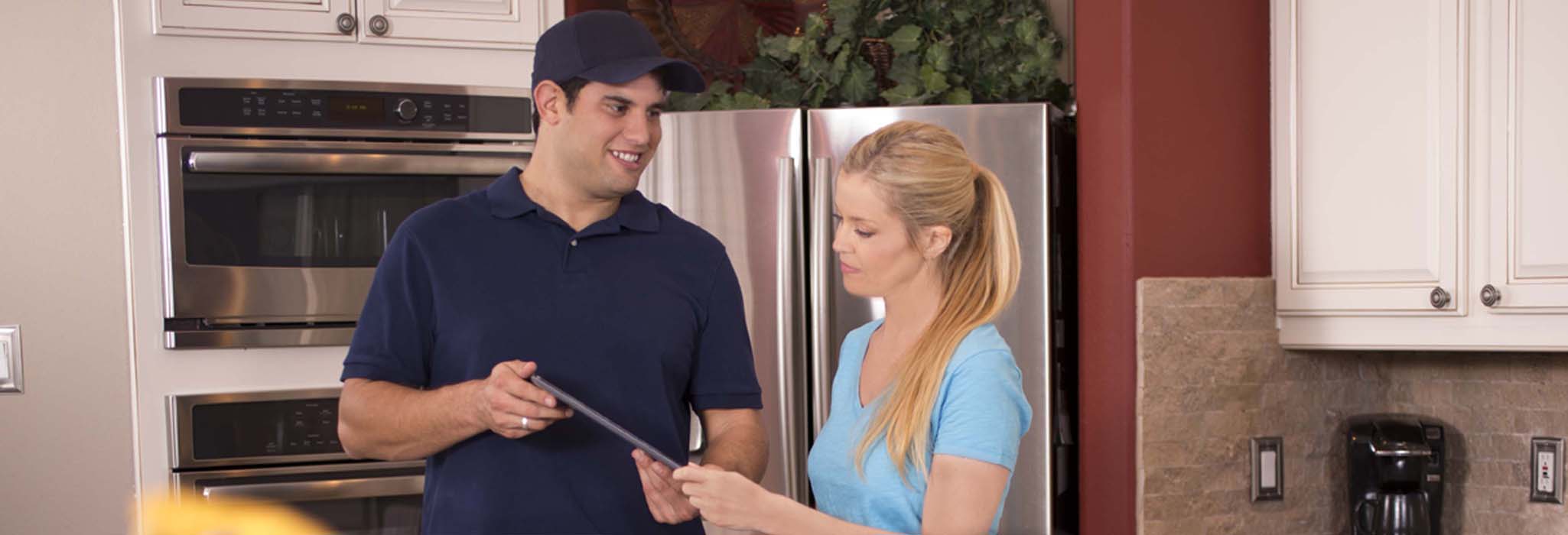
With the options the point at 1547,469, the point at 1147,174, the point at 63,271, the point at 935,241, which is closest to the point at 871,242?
the point at 935,241

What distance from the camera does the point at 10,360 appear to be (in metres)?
2.96

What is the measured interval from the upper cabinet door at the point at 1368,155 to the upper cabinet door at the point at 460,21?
60.2 inches

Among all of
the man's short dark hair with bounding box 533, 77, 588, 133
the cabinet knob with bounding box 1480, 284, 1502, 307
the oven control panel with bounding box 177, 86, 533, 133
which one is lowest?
the cabinet knob with bounding box 1480, 284, 1502, 307

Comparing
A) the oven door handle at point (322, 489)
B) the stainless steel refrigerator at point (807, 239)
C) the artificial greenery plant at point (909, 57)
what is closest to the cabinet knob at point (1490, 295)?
the stainless steel refrigerator at point (807, 239)

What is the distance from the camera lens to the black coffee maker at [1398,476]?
2676 millimetres

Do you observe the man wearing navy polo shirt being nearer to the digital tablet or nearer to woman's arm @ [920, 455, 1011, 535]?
the digital tablet

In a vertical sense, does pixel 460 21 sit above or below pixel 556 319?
above

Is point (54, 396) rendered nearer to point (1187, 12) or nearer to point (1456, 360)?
point (1187, 12)

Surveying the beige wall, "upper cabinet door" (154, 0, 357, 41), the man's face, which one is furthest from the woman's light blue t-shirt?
the beige wall

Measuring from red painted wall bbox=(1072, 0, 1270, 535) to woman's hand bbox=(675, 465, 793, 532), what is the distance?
1616 mm

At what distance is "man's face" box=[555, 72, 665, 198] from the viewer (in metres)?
1.65

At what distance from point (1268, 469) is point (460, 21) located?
1910 millimetres

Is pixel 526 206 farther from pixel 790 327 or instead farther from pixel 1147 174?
pixel 1147 174

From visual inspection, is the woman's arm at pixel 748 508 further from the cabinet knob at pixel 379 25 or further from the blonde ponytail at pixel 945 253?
the cabinet knob at pixel 379 25
